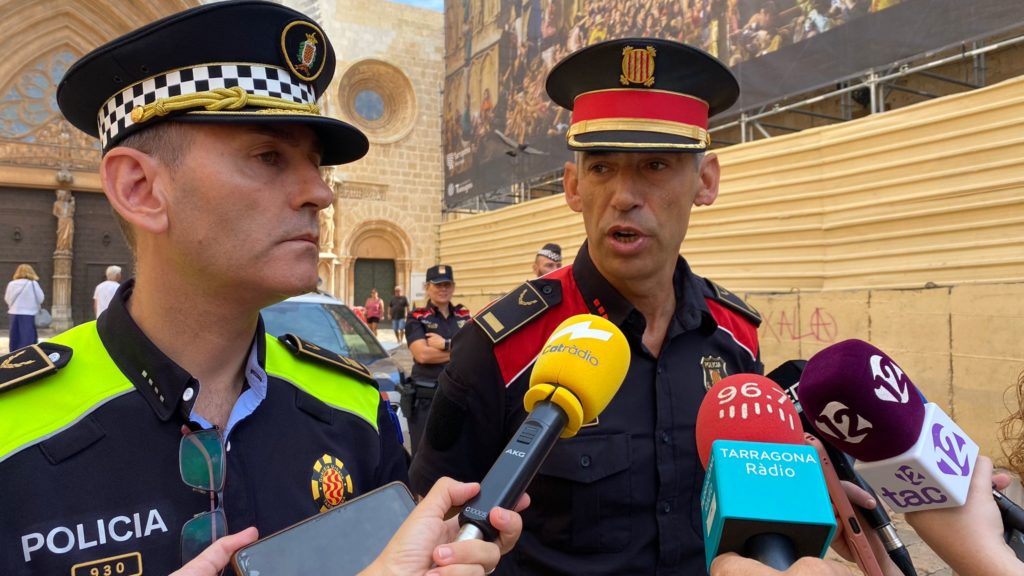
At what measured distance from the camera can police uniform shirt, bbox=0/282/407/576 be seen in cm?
116

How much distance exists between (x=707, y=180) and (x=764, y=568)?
1578 mm

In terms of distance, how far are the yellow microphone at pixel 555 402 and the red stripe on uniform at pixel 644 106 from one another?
2.81 feet

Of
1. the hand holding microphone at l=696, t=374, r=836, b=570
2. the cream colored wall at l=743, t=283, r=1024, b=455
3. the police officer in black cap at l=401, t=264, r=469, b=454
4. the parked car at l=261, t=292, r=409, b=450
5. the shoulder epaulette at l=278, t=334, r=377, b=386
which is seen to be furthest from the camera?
the cream colored wall at l=743, t=283, r=1024, b=455

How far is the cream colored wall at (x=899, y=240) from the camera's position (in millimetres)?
6148

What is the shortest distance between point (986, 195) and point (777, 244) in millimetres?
2706

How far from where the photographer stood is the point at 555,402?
1.15 m

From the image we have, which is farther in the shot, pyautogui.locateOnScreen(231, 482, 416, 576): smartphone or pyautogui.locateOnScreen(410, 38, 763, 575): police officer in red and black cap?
pyautogui.locateOnScreen(410, 38, 763, 575): police officer in red and black cap

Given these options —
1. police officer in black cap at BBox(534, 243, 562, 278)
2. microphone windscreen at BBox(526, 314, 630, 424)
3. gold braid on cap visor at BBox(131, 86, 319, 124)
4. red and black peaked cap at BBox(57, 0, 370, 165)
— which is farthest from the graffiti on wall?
gold braid on cap visor at BBox(131, 86, 319, 124)

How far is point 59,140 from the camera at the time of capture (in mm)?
16969

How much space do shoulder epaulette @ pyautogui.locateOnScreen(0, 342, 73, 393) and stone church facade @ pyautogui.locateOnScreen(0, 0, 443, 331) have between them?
14450 mm

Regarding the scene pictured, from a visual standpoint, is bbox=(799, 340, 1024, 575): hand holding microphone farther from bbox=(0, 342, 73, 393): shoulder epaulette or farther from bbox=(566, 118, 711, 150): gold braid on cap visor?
bbox=(0, 342, 73, 393): shoulder epaulette

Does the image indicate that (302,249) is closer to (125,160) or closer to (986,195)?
(125,160)

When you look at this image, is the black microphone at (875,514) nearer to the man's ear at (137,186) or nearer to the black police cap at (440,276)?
the man's ear at (137,186)

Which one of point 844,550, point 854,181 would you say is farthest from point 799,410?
point 854,181
